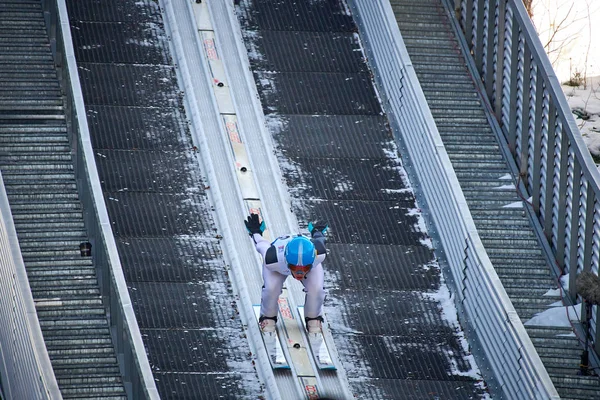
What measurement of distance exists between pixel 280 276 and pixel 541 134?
4057mm

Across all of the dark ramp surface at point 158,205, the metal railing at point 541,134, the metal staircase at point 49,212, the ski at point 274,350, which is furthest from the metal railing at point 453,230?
the metal staircase at point 49,212

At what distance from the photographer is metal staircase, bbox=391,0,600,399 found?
15508 millimetres

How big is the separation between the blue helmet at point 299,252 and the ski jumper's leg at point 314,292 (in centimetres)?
37

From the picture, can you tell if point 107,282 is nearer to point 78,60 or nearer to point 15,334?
point 15,334

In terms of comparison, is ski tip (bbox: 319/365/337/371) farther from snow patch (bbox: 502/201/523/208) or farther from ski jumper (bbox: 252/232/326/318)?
snow patch (bbox: 502/201/523/208)

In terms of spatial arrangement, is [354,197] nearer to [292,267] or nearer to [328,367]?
[328,367]

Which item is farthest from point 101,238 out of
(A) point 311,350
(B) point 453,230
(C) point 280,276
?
(B) point 453,230

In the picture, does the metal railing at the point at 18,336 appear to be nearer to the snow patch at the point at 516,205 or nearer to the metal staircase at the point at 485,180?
the metal staircase at the point at 485,180

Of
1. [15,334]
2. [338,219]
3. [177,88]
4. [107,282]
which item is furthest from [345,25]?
[15,334]

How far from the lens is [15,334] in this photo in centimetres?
1360

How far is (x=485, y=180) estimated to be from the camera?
675 inches

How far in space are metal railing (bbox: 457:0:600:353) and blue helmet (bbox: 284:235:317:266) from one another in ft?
10.6

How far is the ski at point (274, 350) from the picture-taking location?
1448 cm

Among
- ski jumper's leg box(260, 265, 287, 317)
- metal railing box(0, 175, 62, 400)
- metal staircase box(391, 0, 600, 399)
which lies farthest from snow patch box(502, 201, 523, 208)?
metal railing box(0, 175, 62, 400)
